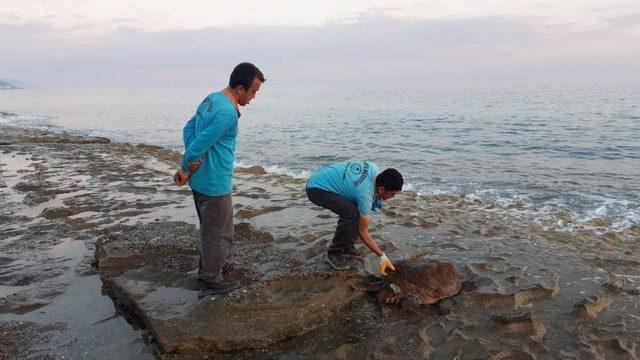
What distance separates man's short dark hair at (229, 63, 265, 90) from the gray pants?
3.21ft

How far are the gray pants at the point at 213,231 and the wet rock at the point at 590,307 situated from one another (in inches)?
129

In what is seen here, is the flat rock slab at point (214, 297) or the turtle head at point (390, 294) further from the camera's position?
the turtle head at point (390, 294)

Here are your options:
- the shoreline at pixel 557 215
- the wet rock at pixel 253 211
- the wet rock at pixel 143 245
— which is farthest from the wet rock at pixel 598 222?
the wet rock at pixel 143 245

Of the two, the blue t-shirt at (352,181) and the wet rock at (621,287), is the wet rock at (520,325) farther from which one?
the blue t-shirt at (352,181)

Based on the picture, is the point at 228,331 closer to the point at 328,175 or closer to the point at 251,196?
the point at 328,175

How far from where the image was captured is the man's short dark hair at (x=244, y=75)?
12.0 ft

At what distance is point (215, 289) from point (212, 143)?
1.37 m

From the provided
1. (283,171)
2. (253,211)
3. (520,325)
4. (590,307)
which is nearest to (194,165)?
(520,325)

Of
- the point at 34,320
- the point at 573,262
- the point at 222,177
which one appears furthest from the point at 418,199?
the point at 34,320

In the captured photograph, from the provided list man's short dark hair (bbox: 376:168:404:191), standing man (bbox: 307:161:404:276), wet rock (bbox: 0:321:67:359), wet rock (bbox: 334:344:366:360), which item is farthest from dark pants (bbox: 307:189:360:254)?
wet rock (bbox: 0:321:67:359)

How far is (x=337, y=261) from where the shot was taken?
493 centimetres

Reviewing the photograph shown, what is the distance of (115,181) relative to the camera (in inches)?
383

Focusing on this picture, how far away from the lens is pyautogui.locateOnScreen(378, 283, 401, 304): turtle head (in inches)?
167

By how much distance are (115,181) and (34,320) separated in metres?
6.30
